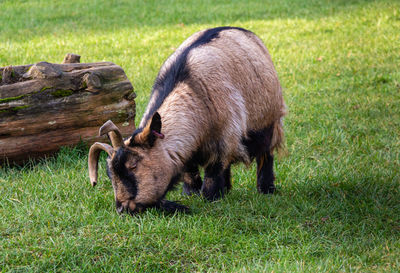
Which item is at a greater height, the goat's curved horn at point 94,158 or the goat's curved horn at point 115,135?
the goat's curved horn at point 115,135

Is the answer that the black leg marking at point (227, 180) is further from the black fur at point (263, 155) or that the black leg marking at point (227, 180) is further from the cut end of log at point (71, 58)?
the cut end of log at point (71, 58)

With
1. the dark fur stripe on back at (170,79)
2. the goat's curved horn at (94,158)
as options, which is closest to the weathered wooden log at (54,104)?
the dark fur stripe on back at (170,79)

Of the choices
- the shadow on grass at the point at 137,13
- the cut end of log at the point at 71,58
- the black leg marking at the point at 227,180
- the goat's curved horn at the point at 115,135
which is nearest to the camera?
the goat's curved horn at the point at 115,135

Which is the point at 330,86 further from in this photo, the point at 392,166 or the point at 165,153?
the point at 165,153

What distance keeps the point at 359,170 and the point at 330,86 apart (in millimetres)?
3412

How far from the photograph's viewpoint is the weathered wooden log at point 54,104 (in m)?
5.77

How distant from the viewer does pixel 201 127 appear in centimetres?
489

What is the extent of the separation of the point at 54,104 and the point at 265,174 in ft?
8.35

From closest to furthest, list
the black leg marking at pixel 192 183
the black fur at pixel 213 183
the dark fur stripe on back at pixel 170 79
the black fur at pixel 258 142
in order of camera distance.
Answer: the dark fur stripe on back at pixel 170 79 → the black fur at pixel 213 183 → the black fur at pixel 258 142 → the black leg marking at pixel 192 183

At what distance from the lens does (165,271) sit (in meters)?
4.05

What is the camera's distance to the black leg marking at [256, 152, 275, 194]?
18.5ft

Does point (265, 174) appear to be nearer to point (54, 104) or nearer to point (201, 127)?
point (201, 127)

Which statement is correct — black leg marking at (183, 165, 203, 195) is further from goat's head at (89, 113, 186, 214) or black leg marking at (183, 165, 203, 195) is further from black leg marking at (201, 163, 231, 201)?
goat's head at (89, 113, 186, 214)

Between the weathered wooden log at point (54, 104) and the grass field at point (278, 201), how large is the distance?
226 millimetres
